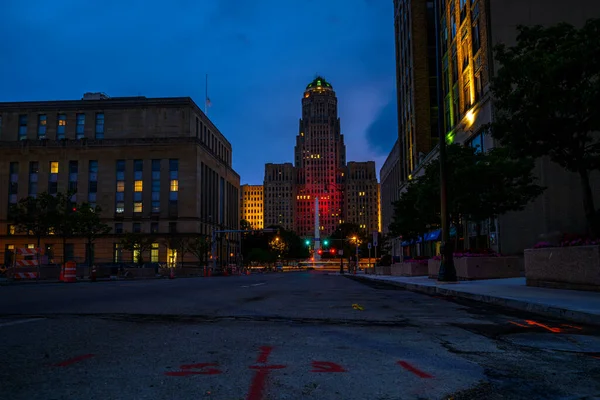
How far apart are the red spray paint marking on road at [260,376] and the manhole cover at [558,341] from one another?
9.08ft

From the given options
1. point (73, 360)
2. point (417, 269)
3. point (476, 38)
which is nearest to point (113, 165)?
point (476, 38)

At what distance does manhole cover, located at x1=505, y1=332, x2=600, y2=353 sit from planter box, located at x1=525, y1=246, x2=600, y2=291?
7.23m

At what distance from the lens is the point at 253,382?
3576 mm

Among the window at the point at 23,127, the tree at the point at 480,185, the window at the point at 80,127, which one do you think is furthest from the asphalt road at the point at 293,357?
the window at the point at 23,127

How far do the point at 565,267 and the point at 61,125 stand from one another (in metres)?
94.3

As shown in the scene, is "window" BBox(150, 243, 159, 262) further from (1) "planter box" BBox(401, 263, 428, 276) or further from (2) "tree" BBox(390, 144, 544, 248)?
(2) "tree" BBox(390, 144, 544, 248)

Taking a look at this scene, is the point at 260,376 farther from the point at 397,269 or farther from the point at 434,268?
the point at 397,269

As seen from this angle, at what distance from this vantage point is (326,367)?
4.10m

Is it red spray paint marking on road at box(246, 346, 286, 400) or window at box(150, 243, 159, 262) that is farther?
window at box(150, 243, 159, 262)

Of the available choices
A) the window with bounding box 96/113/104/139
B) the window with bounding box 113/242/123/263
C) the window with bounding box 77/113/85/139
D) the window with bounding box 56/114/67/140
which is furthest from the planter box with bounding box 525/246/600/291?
the window with bounding box 56/114/67/140

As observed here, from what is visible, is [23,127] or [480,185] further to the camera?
[23,127]

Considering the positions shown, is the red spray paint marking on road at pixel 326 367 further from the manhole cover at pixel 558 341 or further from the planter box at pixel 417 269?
the planter box at pixel 417 269

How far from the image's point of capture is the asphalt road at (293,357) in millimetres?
3383

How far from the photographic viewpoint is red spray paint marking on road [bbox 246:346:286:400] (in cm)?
326
